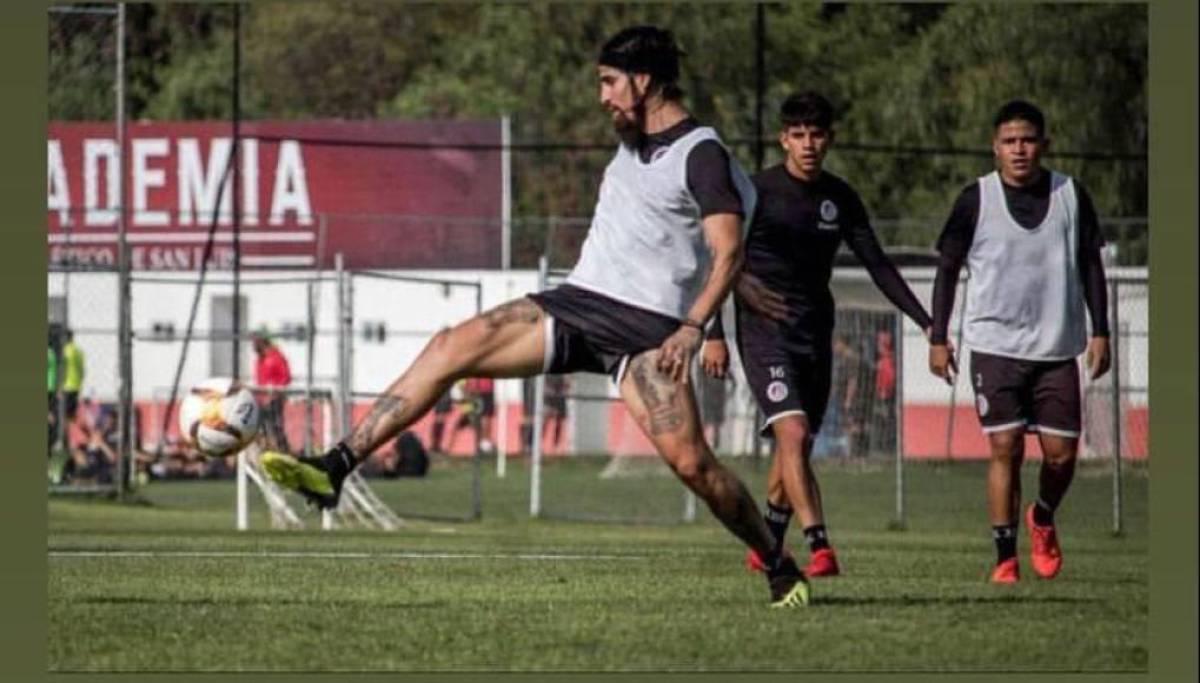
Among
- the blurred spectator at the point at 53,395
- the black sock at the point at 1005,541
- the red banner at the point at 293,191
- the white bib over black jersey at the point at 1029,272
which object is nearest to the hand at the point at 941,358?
the white bib over black jersey at the point at 1029,272

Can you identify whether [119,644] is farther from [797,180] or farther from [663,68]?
[797,180]

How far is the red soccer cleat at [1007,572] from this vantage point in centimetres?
1540

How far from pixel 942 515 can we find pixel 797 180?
16492 mm

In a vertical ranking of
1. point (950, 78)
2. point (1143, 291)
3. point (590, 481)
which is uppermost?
point (950, 78)

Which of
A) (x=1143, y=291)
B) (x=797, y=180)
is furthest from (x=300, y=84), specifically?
(x=797, y=180)

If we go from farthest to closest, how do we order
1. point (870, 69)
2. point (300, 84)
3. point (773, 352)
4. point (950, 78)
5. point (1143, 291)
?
point (300, 84)
point (870, 69)
point (950, 78)
point (1143, 291)
point (773, 352)

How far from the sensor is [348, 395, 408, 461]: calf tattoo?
1282 cm

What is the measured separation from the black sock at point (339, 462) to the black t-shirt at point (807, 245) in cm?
344

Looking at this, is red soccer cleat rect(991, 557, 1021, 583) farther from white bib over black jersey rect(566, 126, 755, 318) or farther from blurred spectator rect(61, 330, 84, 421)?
blurred spectator rect(61, 330, 84, 421)

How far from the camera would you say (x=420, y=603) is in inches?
521

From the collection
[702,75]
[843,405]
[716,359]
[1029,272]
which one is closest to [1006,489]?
[1029,272]

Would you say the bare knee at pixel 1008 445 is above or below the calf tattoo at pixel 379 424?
below

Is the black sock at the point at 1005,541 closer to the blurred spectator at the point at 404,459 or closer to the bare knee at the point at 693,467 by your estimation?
the bare knee at the point at 693,467

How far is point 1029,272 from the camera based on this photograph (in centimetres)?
1566
